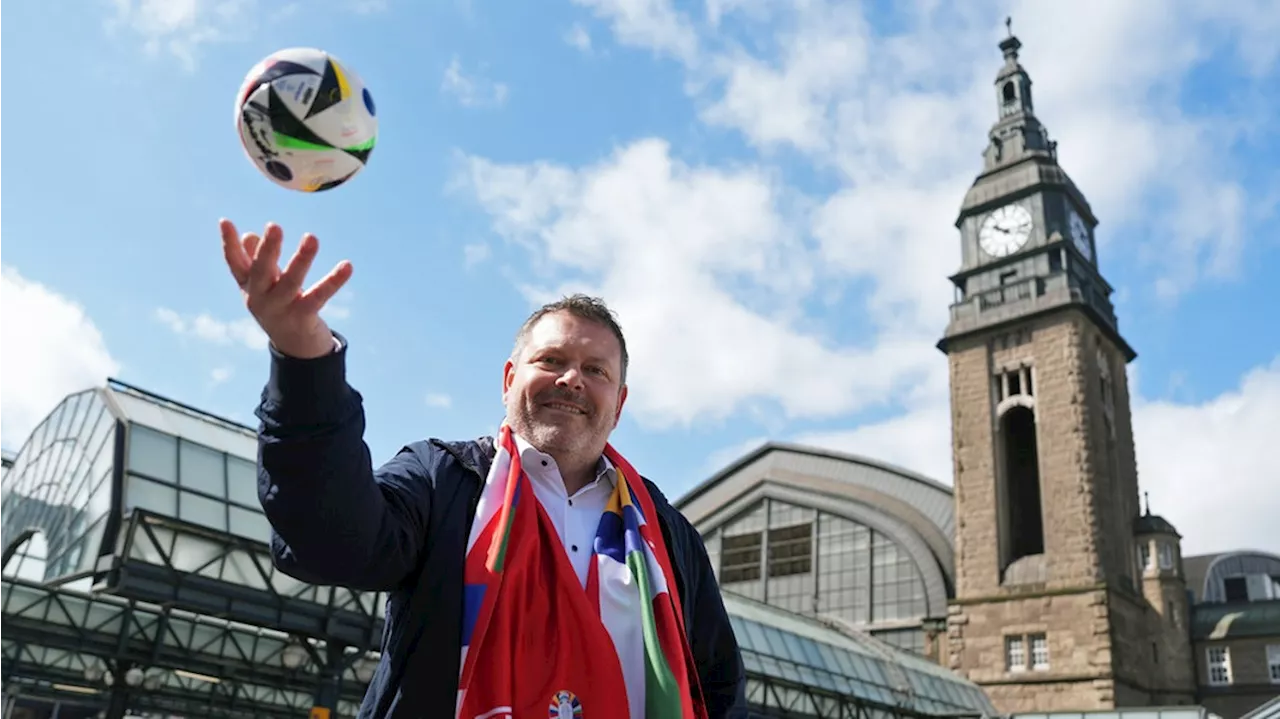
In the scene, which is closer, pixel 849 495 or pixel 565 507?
pixel 565 507

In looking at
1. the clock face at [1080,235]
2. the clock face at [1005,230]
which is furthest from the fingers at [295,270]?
the clock face at [1080,235]

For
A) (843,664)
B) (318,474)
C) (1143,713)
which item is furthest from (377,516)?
(1143,713)

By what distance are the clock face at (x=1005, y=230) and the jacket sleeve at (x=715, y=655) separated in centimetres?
4082

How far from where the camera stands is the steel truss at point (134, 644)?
19688 mm

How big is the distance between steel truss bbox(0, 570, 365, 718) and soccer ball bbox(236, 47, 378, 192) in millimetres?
14938

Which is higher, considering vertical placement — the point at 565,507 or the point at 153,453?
Result: the point at 153,453

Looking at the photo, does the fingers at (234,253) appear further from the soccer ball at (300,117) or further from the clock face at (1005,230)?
the clock face at (1005,230)

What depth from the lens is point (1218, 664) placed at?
126 feet

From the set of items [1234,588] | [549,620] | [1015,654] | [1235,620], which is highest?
[1234,588]

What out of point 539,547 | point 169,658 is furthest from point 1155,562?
point 539,547

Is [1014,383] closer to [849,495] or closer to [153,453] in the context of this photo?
[849,495]

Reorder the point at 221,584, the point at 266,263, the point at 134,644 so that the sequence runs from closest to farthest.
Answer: the point at 266,263
the point at 221,584
the point at 134,644

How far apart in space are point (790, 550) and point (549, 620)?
44.7 m

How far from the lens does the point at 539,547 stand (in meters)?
2.71
